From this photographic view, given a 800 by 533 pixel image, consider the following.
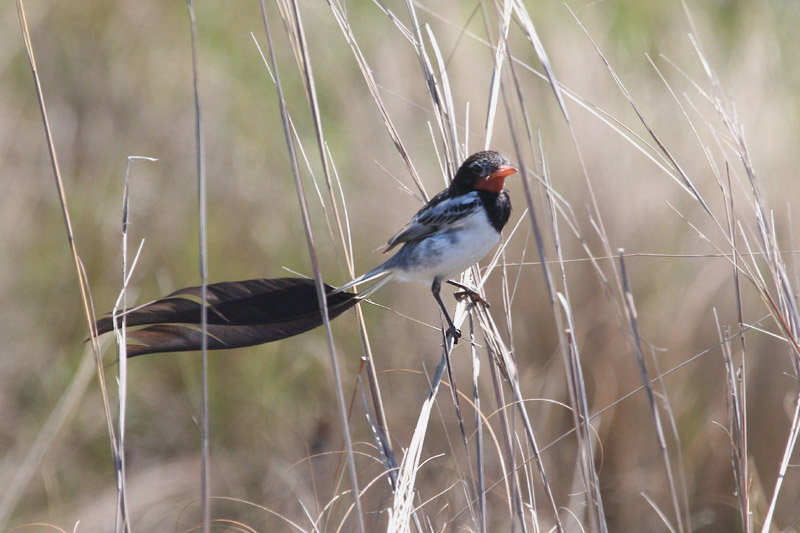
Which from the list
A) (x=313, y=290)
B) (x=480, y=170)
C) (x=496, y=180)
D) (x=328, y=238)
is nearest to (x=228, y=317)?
(x=313, y=290)

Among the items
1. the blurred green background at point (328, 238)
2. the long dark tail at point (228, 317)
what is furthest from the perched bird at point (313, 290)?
the blurred green background at point (328, 238)

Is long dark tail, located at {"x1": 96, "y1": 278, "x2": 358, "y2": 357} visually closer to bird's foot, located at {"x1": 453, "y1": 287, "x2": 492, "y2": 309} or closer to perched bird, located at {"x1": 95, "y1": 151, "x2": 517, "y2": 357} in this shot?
perched bird, located at {"x1": 95, "y1": 151, "x2": 517, "y2": 357}

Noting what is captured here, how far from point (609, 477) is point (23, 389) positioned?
139 inches

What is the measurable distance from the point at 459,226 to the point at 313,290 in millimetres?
898

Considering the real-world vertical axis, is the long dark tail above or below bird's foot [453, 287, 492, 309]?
above

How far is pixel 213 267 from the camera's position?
5090 mm

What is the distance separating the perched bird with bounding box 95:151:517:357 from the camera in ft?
5.88

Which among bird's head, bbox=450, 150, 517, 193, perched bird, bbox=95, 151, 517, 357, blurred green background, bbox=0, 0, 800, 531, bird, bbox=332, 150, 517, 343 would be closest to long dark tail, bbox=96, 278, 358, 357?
perched bird, bbox=95, 151, 517, 357

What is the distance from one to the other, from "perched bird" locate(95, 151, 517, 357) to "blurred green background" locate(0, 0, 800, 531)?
1509mm

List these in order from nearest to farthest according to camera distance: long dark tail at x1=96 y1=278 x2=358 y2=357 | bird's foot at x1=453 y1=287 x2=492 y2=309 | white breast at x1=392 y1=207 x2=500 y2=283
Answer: long dark tail at x1=96 y1=278 x2=358 y2=357
bird's foot at x1=453 y1=287 x2=492 y2=309
white breast at x1=392 y1=207 x2=500 y2=283

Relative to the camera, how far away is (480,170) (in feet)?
8.78

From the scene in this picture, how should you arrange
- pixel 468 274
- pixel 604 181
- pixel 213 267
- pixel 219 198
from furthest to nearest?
1. pixel 219 198
2. pixel 213 267
3. pixel 604 181
4. pixel 468 274

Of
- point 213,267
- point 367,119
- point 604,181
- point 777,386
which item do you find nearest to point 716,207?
point 604,181

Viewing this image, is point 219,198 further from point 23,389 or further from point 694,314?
point 694,314
